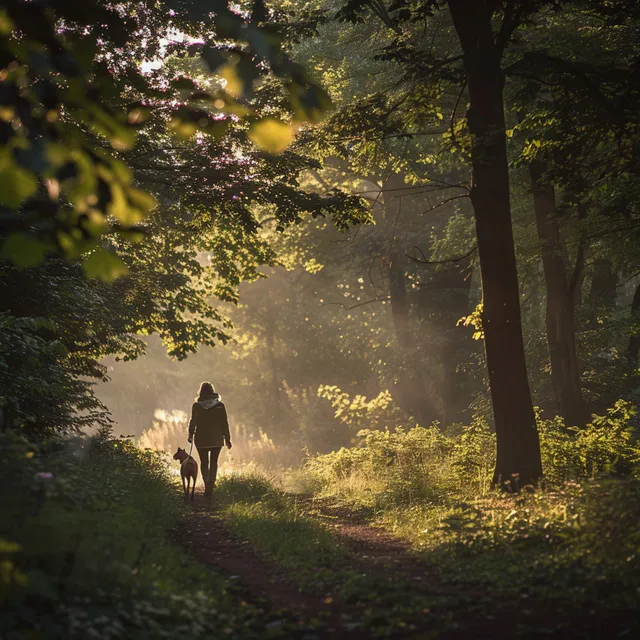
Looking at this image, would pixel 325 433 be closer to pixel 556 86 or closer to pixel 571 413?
pixel 571 413

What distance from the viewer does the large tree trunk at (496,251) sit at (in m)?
10.3

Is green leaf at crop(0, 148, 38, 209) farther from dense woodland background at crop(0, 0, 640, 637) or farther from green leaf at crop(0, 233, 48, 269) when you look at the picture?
green leaf at crop(0, 233, 48, 269)

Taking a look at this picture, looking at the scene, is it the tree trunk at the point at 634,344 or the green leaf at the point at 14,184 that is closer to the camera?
the green leaf at the point at 14,184

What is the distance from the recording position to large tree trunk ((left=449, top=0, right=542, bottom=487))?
10289 millimetres

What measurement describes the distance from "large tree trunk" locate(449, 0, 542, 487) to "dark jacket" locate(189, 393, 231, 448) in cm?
536

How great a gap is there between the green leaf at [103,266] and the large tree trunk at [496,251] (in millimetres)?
7590

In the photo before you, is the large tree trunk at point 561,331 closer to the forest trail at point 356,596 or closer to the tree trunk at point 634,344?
the tree trunk at point 634,344

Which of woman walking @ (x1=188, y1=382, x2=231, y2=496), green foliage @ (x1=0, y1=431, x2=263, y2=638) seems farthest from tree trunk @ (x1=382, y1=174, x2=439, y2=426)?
green foliage @ (x1=0, y1=431, x2=263, y2=638)

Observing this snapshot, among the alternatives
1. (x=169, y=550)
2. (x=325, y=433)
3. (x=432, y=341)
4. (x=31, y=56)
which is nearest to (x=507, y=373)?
(x=169, y=550)

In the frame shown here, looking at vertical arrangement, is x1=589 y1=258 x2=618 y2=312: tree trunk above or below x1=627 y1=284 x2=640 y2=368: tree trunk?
above

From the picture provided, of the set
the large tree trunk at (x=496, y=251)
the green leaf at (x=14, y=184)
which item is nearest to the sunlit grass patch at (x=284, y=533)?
the large tree trunk at (x=496, y=251)

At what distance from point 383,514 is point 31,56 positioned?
30.2ft

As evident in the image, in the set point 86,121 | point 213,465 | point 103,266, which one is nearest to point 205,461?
point 213,465

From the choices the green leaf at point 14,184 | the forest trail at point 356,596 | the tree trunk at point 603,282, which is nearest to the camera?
the green leaf at point 14,184
